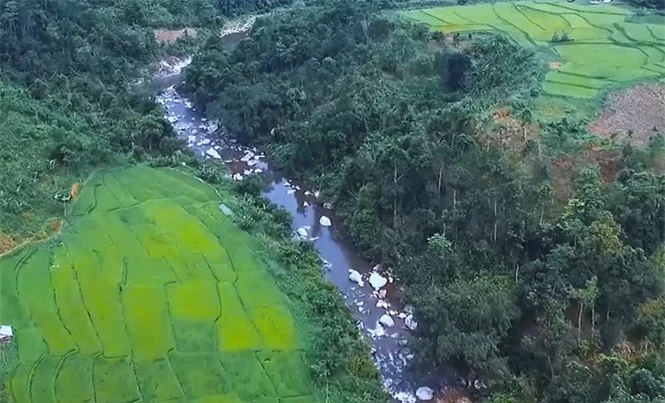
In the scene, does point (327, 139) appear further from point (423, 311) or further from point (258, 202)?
point (423, 311)

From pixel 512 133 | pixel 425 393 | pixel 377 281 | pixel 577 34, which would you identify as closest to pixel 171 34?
pixel 577 34

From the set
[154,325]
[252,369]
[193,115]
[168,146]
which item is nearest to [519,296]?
[252,369]

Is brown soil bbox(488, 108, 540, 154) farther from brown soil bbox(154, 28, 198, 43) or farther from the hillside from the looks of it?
brown soil bbox(154, 28, 198, 43)

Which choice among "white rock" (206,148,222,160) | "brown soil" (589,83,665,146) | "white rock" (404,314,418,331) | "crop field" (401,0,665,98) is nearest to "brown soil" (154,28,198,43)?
"white rock" (206,148,222,160)

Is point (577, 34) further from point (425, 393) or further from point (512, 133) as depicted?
point (425, 393)

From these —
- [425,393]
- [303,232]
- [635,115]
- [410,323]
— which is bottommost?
[303,232]

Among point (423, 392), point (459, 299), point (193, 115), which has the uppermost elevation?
point (459, 299)

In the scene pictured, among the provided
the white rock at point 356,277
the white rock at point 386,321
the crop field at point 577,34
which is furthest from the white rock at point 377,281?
the crop field at point 577,34
